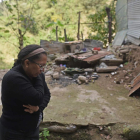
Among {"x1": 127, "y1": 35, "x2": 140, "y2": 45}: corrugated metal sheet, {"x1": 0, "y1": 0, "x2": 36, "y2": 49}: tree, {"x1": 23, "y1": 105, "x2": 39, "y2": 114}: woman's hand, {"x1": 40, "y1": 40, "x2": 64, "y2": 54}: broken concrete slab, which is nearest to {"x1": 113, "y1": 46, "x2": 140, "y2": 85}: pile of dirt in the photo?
{"x1": 127, "y1": 35, "x2": 140, "y2": 45}: corrugated metal sheet

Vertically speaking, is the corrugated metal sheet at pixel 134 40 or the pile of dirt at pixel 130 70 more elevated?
the corrugated metal sheet at pixel 134 40

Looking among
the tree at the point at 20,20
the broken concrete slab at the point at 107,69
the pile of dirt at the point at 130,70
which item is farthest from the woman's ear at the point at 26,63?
the tree at the point at 20,20

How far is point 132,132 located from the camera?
249 centimetres

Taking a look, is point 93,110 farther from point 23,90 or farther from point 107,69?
point 107,69

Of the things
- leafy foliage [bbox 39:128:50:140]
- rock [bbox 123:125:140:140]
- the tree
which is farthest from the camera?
the tree

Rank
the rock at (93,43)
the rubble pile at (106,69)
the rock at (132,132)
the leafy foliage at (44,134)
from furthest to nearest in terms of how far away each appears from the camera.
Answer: the rock at (93,43) → the rubble pile at (106,69) → the leafy foliage at (44,134) → the rock at (132,132)

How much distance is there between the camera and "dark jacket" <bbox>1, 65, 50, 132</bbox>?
120 cm

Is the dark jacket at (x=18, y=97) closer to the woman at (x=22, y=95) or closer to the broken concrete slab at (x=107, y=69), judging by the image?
the woman at (x=22, y=95)

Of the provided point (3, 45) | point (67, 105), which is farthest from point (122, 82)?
point (3, 45)

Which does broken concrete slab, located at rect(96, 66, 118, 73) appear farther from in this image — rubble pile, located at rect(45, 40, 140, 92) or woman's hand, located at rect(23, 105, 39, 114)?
woman's hand, located at rect(23, 105, 39, 114)

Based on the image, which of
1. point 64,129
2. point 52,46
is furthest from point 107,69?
point 52,46

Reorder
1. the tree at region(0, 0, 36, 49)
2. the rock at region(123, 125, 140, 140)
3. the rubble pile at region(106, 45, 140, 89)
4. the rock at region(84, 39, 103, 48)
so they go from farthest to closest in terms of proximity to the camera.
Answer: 1. the rock at region(84, 39, 103, 48)
2. the tree at region(0, 0, 36, 49)
3. the rubble pile at region(106, 45, 140, 89)
4. the rock at region(123, 125, 140, 140)

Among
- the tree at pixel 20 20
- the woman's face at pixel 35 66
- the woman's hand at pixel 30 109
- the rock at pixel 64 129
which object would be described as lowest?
the rock at pixel 64 129

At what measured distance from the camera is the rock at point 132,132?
250cm
